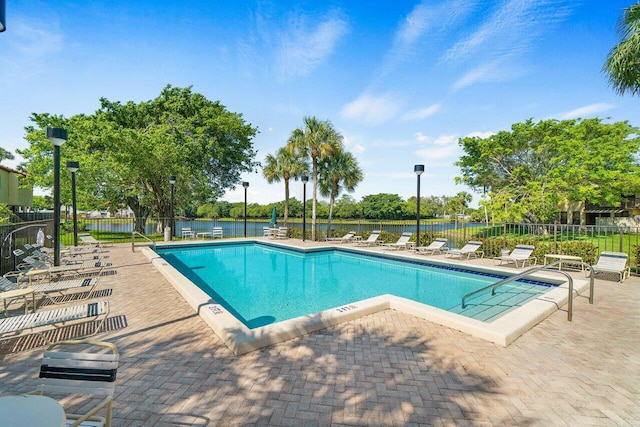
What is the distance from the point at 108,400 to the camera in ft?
6.70

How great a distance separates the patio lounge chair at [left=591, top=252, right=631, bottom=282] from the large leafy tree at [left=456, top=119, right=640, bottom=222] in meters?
13.4

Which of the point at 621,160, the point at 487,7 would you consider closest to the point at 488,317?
the point at 487,7

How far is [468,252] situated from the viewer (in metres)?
11.7

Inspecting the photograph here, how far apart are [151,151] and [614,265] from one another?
906 inches

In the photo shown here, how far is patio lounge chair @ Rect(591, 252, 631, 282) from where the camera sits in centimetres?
809

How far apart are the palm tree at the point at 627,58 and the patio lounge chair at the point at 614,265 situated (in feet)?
21.2

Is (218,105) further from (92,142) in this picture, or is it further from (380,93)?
(380,93)

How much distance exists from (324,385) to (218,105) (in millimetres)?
27843

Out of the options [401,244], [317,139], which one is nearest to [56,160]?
[401,244]

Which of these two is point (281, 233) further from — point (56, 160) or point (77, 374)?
point (77, 374)

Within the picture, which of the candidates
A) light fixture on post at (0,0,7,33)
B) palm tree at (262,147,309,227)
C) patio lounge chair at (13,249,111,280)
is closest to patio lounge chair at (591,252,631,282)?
light fixture on post at (0,0,7,33)

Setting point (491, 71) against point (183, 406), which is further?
point (491, 71)

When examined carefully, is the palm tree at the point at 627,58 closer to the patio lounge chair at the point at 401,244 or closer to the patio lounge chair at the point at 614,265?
the patio lounge chair at the point at 614,265

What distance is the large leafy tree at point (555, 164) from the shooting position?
20.0 meters
